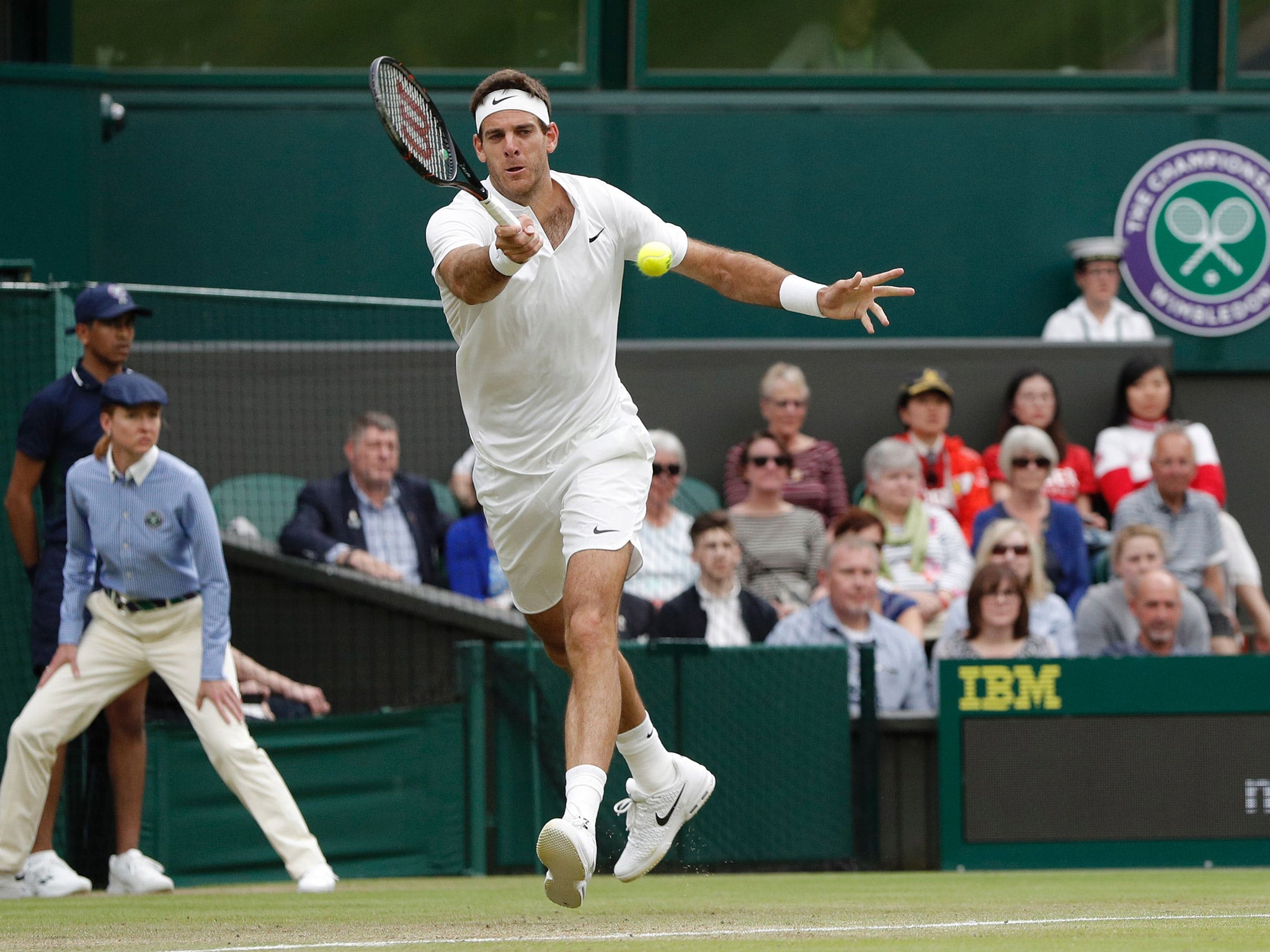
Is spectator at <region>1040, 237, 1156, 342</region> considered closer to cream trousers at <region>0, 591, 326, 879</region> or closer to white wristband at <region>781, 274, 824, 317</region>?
cream trousers at <region>0, 591, 326, 879</region>

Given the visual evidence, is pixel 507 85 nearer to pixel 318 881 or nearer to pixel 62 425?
pixel 62 425

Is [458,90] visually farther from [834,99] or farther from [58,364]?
[58,364]

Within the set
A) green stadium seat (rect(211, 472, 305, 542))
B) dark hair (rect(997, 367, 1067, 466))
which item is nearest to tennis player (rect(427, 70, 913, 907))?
green stadium seat (rect(211, 472, 305, 542))

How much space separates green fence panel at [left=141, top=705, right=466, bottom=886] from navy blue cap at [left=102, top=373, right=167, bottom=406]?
1.63 m

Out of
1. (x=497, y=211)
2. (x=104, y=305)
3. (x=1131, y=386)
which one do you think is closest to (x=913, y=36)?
(x=1131, y=386)

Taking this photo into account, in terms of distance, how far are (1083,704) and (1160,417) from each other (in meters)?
3.04

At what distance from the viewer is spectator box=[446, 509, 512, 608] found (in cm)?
959

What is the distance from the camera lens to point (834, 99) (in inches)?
505

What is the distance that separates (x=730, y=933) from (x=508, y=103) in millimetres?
2455

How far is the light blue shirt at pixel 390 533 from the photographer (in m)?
9.41

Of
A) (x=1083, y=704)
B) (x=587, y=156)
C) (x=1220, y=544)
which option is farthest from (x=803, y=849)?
(x=587, y=156)

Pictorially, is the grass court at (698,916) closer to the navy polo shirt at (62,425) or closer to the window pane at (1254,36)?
the navy polo shirt at (62,425)

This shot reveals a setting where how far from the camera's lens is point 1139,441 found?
11.2 meters

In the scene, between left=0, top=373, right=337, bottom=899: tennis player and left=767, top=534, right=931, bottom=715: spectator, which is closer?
left=0, top=373, right=337, bottom=899: tennis player
